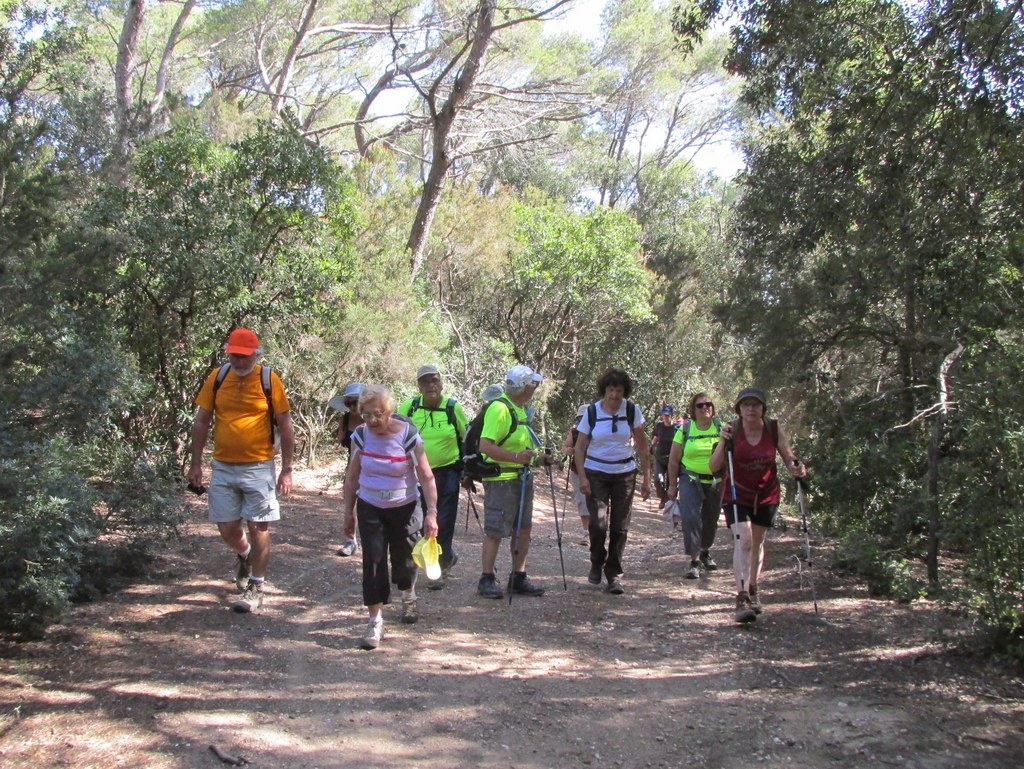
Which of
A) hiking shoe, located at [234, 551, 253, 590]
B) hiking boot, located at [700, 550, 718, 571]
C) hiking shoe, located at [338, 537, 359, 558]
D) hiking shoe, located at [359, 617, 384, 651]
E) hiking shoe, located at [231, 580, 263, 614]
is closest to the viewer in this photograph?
hiking shoe, located at [359, 617, 384, 651]

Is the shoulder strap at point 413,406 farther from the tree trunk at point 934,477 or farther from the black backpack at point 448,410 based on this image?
the tree trunk at point 934,477

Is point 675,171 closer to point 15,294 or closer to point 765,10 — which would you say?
point 765,10

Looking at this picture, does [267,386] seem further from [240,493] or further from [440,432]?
[440,432]

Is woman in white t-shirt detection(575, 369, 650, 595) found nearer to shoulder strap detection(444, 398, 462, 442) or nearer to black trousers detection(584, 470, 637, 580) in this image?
black trousers detection(584, 470, 637, 580)

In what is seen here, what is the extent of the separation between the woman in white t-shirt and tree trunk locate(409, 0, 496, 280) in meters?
9.20

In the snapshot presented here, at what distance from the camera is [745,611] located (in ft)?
21.1

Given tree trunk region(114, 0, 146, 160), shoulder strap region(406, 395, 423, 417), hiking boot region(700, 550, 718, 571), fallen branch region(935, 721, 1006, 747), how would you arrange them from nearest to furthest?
fallen branch region(935, 721, 1006, 747) < shoulder strap region(406, 395, 423, 417) < hiking boot region(700, 550, 718, 571) < tree trunk region(114, 0, 146, 160)

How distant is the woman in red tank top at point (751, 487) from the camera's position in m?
6.46

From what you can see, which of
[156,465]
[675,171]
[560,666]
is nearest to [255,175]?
[156,465]

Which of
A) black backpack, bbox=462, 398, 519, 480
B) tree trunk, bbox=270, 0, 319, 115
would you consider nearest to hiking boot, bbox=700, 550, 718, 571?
black backpack, bbox=462, 398, 519, 480

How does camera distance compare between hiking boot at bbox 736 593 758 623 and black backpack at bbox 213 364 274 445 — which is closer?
black backpack at bbox 213 364 274 445

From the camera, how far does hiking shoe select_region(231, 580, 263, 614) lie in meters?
6.30

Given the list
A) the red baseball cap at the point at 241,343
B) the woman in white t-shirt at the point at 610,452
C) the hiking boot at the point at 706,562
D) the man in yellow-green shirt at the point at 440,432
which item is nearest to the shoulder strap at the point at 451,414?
the man in yellow-green shirt at the point at 440,432

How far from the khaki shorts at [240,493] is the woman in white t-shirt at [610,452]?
7.81ft
